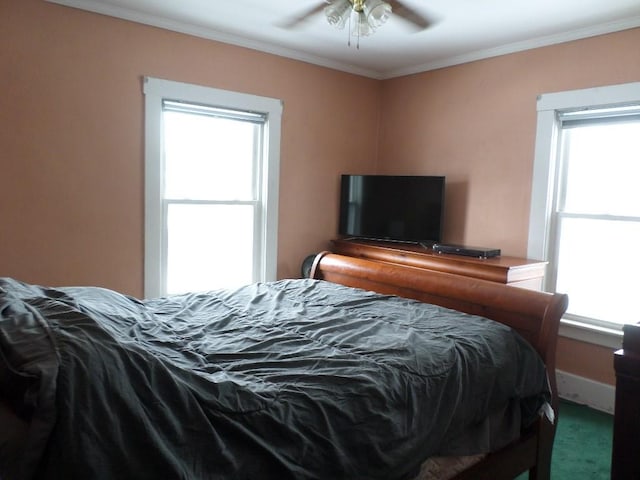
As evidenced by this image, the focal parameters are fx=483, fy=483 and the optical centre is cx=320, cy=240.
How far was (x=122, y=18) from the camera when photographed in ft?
9.96

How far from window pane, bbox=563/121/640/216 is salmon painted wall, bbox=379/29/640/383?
0.27m

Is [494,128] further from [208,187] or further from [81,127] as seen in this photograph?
[81,127]

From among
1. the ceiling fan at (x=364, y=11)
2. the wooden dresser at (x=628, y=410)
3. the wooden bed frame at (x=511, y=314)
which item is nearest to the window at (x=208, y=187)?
the ceiling fan at (x=364, y=11)

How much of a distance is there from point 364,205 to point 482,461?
8.48ft

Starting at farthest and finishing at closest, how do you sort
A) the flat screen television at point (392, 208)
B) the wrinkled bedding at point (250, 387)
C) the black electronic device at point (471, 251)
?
1. the flat screen television at point (392, 208)
2. the black electronic device at point (471, 251)
3. the wrinkled bedding at point (250, 387)

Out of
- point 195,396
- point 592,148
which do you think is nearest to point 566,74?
point 592,148

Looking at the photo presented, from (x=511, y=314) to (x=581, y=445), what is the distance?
3.50 feet

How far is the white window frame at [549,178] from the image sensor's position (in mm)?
3084

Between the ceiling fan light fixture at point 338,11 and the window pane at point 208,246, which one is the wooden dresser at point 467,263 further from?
the ceiling fan light fixture at point 338,11

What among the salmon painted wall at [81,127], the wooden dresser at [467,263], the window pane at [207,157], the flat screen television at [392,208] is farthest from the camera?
the flat screen television at [392,208]

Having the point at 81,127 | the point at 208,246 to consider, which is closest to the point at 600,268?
the point at 208,246

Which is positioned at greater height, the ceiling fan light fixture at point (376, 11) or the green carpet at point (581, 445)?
the ceiling fan light fixture at point (376, 11)

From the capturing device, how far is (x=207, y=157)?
3.55 metres

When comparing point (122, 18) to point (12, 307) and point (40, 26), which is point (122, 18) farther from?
point (12, 307)
